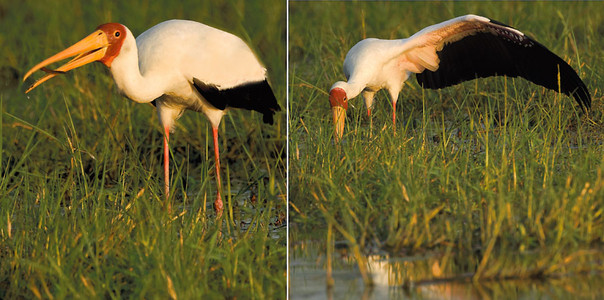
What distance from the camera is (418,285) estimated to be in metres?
3.42

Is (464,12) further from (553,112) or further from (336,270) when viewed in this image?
(336,270)

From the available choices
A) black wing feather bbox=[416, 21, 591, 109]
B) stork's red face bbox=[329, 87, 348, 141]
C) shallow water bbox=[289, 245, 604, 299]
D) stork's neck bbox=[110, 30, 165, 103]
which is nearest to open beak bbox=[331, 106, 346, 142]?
stork's red face bbox=[329, 87, 348, 141]

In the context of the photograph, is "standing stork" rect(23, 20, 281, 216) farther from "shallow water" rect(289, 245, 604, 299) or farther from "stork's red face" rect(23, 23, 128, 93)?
"shallow water" rect(289, 245, 604, 299)

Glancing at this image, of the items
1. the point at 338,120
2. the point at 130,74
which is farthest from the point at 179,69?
the point at 338,120

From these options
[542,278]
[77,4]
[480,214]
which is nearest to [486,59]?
A: [480,214]

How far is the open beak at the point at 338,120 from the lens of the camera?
4879 mm

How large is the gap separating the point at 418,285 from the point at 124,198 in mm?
1322

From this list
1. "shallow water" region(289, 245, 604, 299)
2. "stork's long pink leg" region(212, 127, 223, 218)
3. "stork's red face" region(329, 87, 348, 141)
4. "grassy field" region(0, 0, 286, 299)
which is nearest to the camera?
"shallow water" region(289, 245, 604, 299)

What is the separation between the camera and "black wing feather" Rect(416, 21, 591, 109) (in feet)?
18.2

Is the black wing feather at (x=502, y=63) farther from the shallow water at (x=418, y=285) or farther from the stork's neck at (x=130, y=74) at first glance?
A: the shallow water at (x=418, y=285)

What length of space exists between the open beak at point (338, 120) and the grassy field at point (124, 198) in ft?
0.92

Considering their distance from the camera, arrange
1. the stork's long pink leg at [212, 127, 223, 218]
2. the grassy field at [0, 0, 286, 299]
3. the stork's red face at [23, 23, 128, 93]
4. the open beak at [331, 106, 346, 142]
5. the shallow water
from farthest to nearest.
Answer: the stork's long pink leg at [212, 127, 223, 218] → the open beak at [331, 106, 346, 142] → the stork's red face at [23, 23, 128, 93] → the grassy field at [0, 0, 286, 299] → the shallow water

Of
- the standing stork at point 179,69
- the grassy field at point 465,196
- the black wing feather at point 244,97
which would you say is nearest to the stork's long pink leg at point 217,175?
the standing stork at point 179,69

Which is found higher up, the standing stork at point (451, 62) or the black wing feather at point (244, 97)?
the standing stork at point (451, 62)
